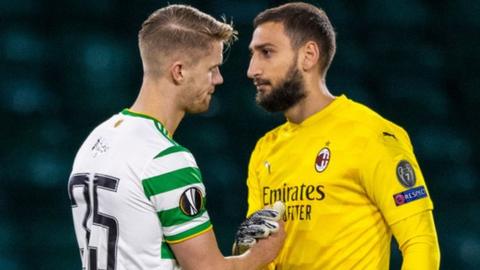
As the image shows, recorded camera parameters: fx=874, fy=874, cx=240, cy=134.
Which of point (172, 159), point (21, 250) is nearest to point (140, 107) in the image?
point (172, 159)

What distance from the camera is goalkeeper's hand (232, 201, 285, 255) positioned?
2.12 metres

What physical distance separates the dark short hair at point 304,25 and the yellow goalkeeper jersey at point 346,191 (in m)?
0.19

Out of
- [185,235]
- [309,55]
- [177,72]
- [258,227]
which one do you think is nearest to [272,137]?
[309,55]

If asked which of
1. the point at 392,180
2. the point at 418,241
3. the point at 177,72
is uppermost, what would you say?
the point at 177,72

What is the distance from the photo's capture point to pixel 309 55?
2.43 meters

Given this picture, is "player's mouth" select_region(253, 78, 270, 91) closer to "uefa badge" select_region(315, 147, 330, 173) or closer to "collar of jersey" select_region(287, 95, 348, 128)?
"collar of jersey" select_region(287, 95, 348, 128)

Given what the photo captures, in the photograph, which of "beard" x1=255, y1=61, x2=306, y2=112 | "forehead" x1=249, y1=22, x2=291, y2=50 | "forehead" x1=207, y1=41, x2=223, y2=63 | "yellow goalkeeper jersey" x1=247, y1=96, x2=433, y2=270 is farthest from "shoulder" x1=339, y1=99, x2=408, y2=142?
"forehead" x1=207, y1=41, x2=223, y2=63

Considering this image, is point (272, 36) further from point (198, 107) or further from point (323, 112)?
point (198, 107)

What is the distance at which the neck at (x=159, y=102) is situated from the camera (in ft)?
6.59

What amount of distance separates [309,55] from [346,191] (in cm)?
42

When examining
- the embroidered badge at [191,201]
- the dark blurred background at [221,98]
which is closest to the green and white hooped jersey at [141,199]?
the embroidered badge at [191,201]

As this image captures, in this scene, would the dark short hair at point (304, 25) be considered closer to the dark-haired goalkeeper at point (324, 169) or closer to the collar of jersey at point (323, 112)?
the dark-haired goalkeeper at point (324, 169)

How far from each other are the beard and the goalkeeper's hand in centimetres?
31

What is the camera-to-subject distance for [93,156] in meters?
1.99
